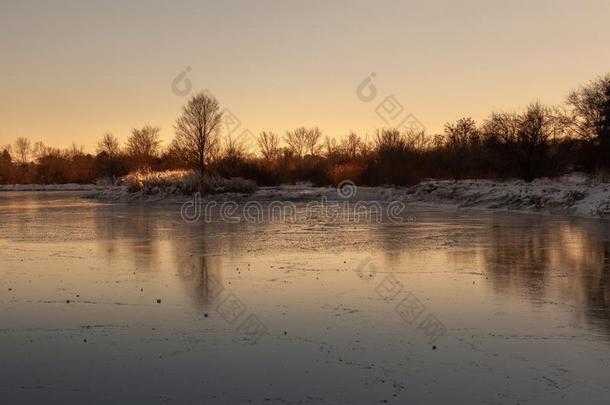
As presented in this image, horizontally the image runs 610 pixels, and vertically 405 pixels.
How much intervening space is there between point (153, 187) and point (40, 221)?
69.2 feet

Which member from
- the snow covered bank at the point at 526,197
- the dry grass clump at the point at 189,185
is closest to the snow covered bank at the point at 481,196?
the snow covered bank at the point at 526,197

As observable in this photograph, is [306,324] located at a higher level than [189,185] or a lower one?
lower

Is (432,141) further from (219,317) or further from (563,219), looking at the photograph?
(219,317)

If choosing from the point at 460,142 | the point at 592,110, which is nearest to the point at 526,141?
the point at 592,110

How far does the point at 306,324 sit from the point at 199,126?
166ft

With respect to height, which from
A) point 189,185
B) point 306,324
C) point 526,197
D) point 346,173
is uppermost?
point 346,173

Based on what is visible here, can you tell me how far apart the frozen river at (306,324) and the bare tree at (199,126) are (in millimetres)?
41354

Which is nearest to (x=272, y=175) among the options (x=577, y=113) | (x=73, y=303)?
(x=577, y=113)

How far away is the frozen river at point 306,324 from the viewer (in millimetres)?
5148

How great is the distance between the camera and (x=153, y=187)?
45344 mm

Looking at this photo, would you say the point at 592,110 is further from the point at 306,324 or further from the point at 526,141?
the point at 306,324

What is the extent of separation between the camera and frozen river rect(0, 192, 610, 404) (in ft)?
16.9

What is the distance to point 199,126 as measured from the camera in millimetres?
56062

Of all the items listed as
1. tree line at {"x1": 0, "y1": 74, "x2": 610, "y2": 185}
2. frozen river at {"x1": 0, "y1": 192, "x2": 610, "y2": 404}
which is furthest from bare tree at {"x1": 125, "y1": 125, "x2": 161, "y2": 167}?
frozen river at {"x1": 0, "y1": 192, "x2": 610, "y2": 404}
